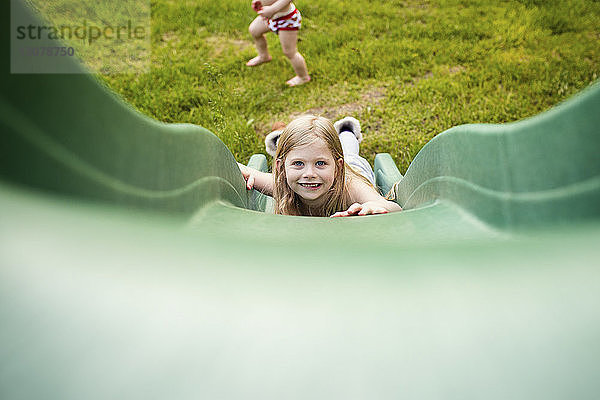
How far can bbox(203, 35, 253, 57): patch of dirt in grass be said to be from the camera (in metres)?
2.75

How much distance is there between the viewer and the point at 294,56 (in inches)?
93.4

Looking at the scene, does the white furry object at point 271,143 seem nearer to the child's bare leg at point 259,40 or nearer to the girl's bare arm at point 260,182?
the girl's bare arm at point 260,182

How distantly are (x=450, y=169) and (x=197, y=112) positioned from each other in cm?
160

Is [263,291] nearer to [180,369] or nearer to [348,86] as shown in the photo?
[180,369]

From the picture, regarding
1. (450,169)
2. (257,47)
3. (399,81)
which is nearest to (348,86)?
(399,81)

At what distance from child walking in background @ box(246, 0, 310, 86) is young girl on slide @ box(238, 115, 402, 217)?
4.07 feet

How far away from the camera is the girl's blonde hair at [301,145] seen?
1.14 metres

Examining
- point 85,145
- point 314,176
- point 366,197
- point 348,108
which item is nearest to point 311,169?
point 314,176

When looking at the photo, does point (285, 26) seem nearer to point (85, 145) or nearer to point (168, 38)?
point (168, 38)

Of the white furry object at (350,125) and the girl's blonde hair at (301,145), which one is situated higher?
the white furry object at (350,125)

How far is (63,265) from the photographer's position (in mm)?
302

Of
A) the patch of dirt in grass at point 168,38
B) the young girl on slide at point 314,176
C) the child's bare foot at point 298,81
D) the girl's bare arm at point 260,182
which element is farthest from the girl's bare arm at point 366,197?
the patch of dirt in grass at point 168,38

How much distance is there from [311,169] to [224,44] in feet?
6.44

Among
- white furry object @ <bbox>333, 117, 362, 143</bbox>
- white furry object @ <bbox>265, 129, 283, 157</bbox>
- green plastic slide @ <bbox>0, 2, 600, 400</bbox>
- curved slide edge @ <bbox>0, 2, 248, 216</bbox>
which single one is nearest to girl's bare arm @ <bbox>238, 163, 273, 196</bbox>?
white furry object @ <bbox>265, 129, 283, 157</bbox>
